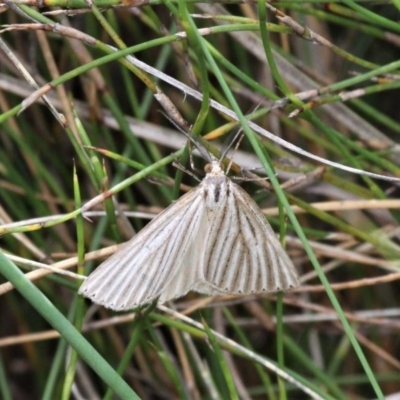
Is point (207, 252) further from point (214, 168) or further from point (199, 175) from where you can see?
point (199, 175)

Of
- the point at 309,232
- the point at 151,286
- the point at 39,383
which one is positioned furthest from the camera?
the point at 39,383

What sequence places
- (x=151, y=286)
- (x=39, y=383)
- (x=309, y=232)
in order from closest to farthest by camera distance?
(x=151, y=286) < (x=309, y=232) < (x=39, y=383)

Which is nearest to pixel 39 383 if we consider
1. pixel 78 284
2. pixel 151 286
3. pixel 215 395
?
pixel 215 395

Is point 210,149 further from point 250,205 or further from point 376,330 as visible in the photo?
point 376,330

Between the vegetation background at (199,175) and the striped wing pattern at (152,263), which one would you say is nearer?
the striped wing pattern at (152,263)

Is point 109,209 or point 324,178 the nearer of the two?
point 109,209
